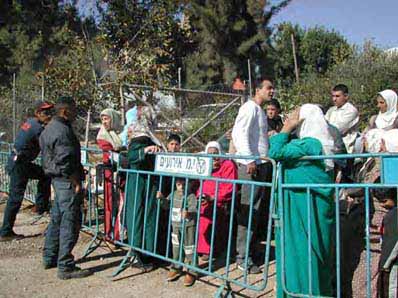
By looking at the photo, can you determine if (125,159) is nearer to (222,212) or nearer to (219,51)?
(222,212)

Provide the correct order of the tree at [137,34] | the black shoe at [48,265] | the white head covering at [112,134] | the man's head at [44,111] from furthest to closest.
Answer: the tree at [137,34] → the man's head at [44,111] → the white head covering at [112,134] → the black shoe at [48,265]

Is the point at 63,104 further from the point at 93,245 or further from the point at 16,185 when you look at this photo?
the point at 16,185

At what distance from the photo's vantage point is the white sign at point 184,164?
4387 mm

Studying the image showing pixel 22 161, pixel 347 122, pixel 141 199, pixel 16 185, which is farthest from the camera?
pixel 22 161

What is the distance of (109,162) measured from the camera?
594cm

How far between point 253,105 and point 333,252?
1.78m

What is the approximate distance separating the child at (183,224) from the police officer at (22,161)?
2.58 m

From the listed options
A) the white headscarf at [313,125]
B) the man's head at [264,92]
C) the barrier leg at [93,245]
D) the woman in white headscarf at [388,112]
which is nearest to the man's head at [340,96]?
the woman in white headscarf at [388,112]

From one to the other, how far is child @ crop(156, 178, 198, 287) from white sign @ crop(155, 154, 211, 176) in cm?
20

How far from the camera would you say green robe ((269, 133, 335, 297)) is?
11.9 ft

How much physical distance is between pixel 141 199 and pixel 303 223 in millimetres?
2058

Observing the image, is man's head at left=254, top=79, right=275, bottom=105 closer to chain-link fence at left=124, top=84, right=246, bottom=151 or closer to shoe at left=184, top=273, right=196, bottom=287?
shoe at left=184, top=273, right=196, bottom=287

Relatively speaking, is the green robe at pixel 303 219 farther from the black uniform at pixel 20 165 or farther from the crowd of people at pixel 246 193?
the black uniform at pixel 20 165

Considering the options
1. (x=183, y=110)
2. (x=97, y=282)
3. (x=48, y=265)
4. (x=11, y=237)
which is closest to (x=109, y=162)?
(x=48, y=265)
